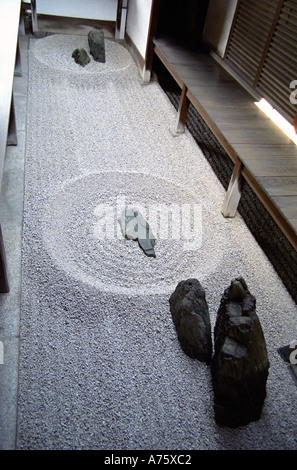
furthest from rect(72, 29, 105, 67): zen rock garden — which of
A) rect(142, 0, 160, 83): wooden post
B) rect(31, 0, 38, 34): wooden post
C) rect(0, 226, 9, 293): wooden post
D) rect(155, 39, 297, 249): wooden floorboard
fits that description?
rect(0, 226, 9, 293): wooden post

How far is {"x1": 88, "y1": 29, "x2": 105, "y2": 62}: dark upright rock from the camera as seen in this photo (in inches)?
242

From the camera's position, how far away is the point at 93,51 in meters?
6.25

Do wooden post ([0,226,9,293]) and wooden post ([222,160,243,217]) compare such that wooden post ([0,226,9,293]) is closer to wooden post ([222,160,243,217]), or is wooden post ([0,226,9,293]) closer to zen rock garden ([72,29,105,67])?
wooden post ([222,160,243,217])

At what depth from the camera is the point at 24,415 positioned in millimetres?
2096

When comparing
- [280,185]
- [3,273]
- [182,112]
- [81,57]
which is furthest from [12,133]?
[280,185]

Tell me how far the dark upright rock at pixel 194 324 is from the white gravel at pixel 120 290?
2.9 inches

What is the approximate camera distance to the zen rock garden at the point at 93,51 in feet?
19.8

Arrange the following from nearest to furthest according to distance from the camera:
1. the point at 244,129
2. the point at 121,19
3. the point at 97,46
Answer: the point at 244,129
the point at 97,46
the point at 121,19

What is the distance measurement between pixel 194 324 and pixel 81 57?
4981mm

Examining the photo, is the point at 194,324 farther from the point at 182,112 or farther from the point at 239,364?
the point at 182,112

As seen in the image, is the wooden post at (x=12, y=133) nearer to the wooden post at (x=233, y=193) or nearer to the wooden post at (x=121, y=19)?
the wooden post at (x=233, y=193)

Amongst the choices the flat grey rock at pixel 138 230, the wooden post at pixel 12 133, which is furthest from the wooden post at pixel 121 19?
the flat grey rock at pixel 138 230

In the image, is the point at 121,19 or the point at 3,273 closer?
the point at 3,273

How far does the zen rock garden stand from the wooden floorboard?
128cm
